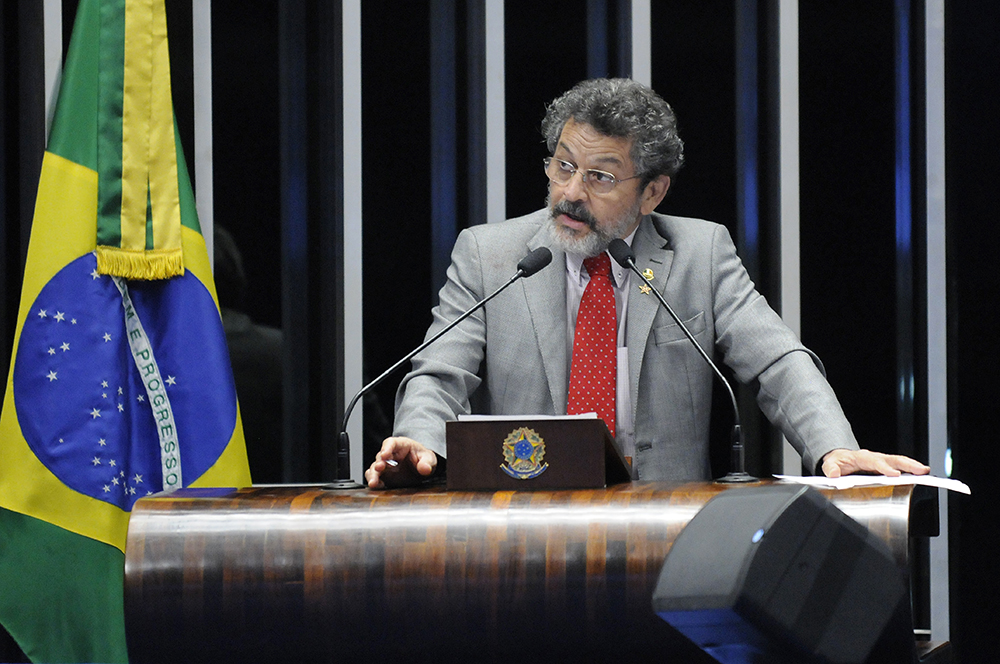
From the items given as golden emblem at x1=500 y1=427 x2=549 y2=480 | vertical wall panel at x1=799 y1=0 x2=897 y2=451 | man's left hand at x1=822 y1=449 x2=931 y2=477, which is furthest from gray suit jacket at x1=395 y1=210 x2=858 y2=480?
golden emblem at x1=500 y1=427 x2=549 y2=480

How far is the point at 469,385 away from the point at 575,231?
0.39m

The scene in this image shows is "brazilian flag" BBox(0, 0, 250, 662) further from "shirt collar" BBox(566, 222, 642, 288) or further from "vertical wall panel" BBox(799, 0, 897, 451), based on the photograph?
"vertical wall panel" BBox(799, 0, 897, 451)

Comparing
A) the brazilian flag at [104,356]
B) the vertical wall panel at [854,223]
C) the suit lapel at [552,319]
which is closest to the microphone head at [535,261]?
the suit lapel at [552,319]

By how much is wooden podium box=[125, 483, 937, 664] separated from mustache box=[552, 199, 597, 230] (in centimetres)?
99

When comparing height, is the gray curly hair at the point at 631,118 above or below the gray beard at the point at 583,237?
above

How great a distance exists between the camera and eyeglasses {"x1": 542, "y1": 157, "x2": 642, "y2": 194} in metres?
2.42

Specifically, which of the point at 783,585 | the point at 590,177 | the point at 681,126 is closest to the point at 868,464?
the point at 590,177

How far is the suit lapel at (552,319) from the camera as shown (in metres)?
2.34

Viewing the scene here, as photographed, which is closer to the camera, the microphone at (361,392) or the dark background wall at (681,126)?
the microphone at (361,392)

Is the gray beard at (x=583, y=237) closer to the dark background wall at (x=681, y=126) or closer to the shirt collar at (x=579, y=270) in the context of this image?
the shirt collar at (x=579, y=270)

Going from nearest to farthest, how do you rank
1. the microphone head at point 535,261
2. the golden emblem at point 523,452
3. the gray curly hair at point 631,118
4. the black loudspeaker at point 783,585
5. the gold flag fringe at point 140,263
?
the black loudspeaker at point 783,585 → the golden emblem at point 523,452 → the microphone head at point 535,261 → the gray curly hair at point 631,118 → the gold flag fringe at point 140,263

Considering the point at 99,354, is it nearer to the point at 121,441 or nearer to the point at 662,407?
the point at 121,441

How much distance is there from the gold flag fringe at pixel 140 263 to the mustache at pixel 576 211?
34.1 inches

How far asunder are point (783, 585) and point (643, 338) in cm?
167
